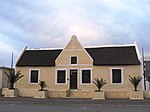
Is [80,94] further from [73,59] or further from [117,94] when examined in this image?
[73,59]

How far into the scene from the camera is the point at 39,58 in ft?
122

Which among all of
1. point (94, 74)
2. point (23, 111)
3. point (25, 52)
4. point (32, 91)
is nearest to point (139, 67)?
point (94, 74)

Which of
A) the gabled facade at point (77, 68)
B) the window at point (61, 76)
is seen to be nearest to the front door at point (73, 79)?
the gabled facade at point (77, 68)

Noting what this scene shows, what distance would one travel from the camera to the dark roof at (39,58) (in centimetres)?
3645

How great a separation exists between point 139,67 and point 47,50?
12755 mm

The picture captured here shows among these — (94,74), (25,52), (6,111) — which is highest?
(25,52)

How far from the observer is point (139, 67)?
32719 millimetres

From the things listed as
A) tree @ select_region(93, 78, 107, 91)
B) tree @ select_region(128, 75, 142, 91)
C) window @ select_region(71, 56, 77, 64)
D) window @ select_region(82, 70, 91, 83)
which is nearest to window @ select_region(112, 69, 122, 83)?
tree @ select_region(93, 78, 107, 91)

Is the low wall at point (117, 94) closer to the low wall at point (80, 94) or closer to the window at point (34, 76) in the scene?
the low wall at point (80, 94)

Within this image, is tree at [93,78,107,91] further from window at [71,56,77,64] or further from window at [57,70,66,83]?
window at [57,70,66,83]

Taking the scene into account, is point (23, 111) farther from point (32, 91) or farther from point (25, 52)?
point (25, 52)

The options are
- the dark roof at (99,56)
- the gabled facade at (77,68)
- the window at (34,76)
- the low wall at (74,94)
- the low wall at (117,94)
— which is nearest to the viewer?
the low wall at (117,94)

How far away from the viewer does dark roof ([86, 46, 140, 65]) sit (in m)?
33.4

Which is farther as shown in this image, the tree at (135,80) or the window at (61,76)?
the window at (61,76)
